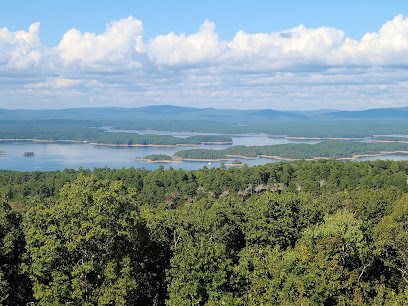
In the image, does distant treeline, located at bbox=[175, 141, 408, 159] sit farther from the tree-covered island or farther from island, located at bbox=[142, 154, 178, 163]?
island, located at bbox=[142, 154, 178, 163]

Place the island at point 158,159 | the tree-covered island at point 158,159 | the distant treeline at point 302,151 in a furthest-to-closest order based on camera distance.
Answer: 1. the distant treeline at point 302,151
2. the tree-covered island at point 158,159
3. the island at point 158,159

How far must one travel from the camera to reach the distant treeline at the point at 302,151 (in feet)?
475

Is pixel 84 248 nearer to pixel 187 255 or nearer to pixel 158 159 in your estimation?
pixel 187 255

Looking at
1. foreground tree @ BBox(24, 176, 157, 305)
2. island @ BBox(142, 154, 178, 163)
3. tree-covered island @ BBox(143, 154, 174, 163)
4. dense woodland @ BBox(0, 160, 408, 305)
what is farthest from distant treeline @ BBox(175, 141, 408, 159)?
foreground tree @ BBox(24, 176, 157, 305)

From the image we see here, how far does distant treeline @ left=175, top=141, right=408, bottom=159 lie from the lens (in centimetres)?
14475

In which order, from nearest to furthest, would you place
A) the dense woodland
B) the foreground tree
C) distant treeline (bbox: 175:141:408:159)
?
the foreground tree < the dense woodland < distant treeline (bbox: 175:141:408:159)

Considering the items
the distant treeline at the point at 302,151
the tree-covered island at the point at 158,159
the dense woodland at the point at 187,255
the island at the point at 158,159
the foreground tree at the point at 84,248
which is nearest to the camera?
the foreground tree at the point at 84,248

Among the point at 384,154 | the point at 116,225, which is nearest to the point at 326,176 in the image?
the point at 116,225

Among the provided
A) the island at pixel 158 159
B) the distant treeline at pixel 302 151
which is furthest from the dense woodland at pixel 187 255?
the distant treeline at pixel 302 151

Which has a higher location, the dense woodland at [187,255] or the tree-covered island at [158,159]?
the dense woodland at [187,255]

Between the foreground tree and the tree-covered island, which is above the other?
the foreground tree

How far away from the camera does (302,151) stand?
153 metres

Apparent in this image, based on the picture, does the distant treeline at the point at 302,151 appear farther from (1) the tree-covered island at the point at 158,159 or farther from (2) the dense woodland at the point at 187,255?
(2) the dense woodland at the point at 187,255

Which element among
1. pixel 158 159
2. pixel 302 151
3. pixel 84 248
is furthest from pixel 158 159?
pixel 84 248
